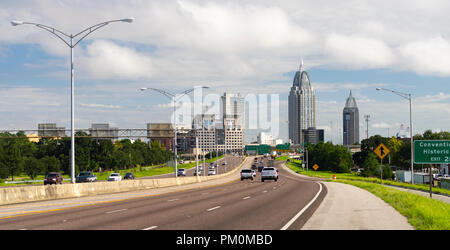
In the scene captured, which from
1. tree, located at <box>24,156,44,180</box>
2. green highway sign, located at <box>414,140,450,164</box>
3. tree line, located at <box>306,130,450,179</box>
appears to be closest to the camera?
green highway sign, located at <box>414,140,450,164</box>

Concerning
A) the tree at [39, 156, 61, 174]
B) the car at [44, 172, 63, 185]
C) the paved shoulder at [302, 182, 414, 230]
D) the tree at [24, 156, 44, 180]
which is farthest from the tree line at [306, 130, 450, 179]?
the paved shoulder at [302, 182, 414, 230]

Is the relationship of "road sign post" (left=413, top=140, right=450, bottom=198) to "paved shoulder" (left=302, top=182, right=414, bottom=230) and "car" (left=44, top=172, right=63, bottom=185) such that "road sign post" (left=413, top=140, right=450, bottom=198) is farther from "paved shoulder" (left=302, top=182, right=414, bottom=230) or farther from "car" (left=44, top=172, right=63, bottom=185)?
"car" (left=44, top=172, right=63, bottom=185)

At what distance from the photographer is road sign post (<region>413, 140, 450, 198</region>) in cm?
3566

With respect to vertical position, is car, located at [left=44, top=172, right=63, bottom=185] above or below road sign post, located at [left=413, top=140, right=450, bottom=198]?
below

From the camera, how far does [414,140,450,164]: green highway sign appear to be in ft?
117

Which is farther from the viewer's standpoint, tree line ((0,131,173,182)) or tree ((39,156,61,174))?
tree ((39,156,61,174))

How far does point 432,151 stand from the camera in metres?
36.1

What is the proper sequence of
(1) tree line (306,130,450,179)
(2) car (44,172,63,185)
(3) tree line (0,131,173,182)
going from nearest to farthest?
(2) car (44,172,63,185), (3) tree line (0,131,173,182), (1) tree line (306,130,450,179)

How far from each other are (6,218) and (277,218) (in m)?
9.52

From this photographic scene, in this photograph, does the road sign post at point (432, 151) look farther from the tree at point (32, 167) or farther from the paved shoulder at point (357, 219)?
the tree at point (32, 167)

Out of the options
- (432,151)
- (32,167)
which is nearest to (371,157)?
(32,167)
